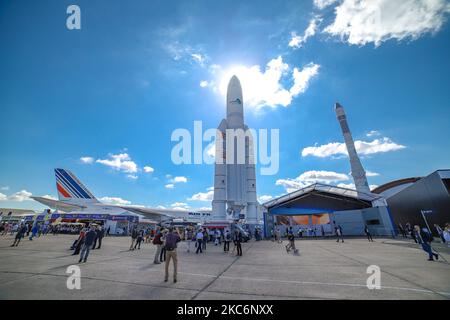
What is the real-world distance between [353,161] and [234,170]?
2787 centimetres

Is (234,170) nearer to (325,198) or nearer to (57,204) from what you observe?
(325,198)

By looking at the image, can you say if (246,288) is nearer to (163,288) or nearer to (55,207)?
(163,288)

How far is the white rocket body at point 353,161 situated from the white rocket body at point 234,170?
79.0 ft

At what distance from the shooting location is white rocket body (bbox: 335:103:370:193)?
41.5 m

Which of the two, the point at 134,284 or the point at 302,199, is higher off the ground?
the point at 302,199

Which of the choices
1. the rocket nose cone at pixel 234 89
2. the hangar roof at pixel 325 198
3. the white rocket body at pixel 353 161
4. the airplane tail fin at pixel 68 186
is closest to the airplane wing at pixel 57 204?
the airplane tail fin at pixel 68 186

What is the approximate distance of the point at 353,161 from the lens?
4319 centimetres

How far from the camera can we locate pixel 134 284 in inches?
228

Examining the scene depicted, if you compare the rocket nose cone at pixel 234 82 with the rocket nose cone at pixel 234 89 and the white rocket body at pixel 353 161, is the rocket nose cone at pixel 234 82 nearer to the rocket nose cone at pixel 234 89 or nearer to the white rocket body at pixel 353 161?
the rocket nose cone at pixel 234 89

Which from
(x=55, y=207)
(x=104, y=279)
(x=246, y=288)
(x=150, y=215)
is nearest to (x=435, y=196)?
(x=246, y=288)

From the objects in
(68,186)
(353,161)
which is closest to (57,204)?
(68,186)

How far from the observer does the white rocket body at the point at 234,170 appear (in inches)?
1272

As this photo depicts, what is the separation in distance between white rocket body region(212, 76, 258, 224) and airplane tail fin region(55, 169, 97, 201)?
39345mm

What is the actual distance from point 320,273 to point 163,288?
5391mm
